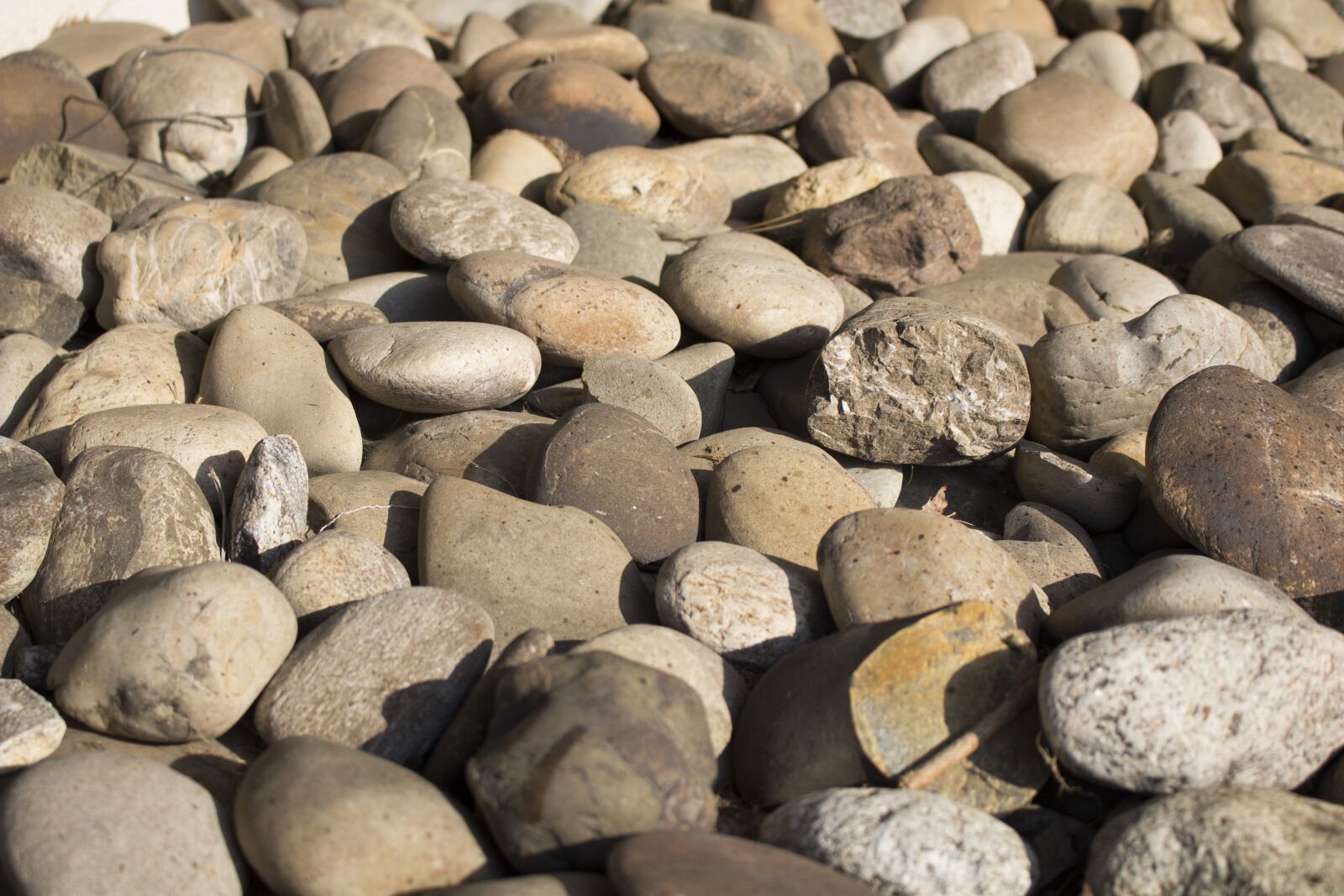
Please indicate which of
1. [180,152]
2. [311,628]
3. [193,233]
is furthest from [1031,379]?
[180,152]

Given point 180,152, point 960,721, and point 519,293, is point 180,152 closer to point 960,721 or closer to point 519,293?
point 519,293

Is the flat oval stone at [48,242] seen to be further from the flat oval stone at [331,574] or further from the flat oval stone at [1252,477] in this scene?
the flat oval stone at [1252,477]

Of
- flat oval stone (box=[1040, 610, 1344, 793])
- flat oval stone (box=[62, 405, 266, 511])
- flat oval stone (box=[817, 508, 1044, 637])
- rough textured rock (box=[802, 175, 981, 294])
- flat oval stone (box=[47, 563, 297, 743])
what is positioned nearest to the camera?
flat oval stone (box=[1040, 610, 1344, 793])

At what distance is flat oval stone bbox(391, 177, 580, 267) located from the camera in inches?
197

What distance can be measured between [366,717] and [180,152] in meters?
4.65

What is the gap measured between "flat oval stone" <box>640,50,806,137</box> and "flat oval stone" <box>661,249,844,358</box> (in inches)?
77.8

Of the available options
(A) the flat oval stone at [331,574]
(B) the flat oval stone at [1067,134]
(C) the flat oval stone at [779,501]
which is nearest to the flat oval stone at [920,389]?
(C) the flat oval stone at [779,501]

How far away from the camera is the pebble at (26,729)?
2.63 meters

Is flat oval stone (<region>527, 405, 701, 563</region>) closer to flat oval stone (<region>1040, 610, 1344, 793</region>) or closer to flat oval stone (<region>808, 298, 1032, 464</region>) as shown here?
flat oval stone (<region>808, 298, 1032, 464</region>)

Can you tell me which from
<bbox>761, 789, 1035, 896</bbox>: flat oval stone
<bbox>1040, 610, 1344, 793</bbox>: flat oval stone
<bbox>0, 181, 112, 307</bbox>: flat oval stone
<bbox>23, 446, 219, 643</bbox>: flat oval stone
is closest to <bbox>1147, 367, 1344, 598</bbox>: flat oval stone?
<bbox>1040, 610, 1344, 793</bbox>: flat oval stone

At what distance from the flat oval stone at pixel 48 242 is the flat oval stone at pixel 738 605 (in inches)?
129

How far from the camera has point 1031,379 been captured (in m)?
4.38

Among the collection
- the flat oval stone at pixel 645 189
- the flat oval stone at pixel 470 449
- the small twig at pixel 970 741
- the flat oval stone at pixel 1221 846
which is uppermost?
the flat oval stone at pixel 645 189

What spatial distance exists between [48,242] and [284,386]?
62.9 inches
